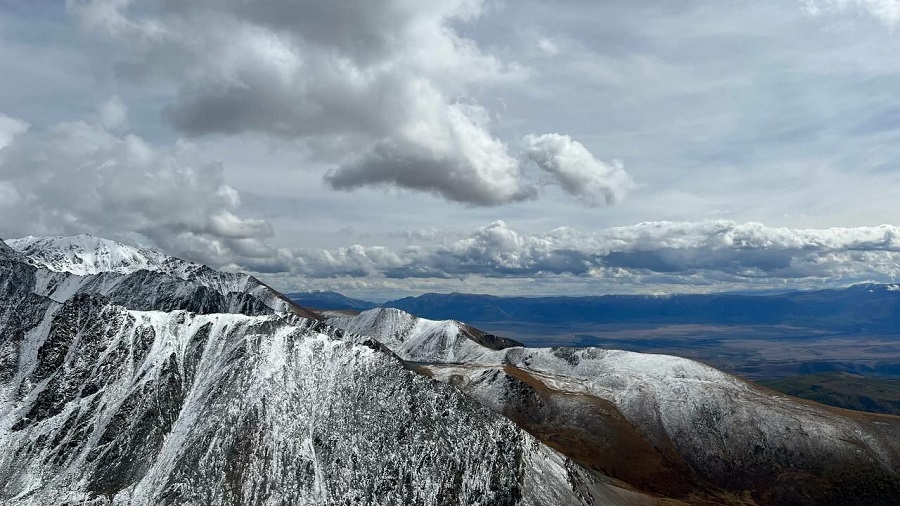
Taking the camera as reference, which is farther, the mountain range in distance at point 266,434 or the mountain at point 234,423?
the mountain range in distance at point 266,434

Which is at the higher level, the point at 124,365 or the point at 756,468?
the point at 124,365

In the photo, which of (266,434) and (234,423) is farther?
(234,423)

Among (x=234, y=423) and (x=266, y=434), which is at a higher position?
(x=234, y=423)

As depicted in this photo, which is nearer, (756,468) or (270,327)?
(270,327)

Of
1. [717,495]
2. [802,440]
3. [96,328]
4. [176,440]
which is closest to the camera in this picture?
[176,440]

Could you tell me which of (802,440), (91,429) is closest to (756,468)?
(802,440)

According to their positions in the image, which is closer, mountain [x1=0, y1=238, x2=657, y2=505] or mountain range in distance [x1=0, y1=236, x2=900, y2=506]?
mountain [x1=0, y1=238, x2=657, y2=505]

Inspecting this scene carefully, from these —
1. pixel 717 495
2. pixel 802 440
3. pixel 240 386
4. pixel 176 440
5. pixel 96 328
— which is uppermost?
pixel 96 328

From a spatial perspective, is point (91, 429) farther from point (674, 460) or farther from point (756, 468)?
point (756, 468)
